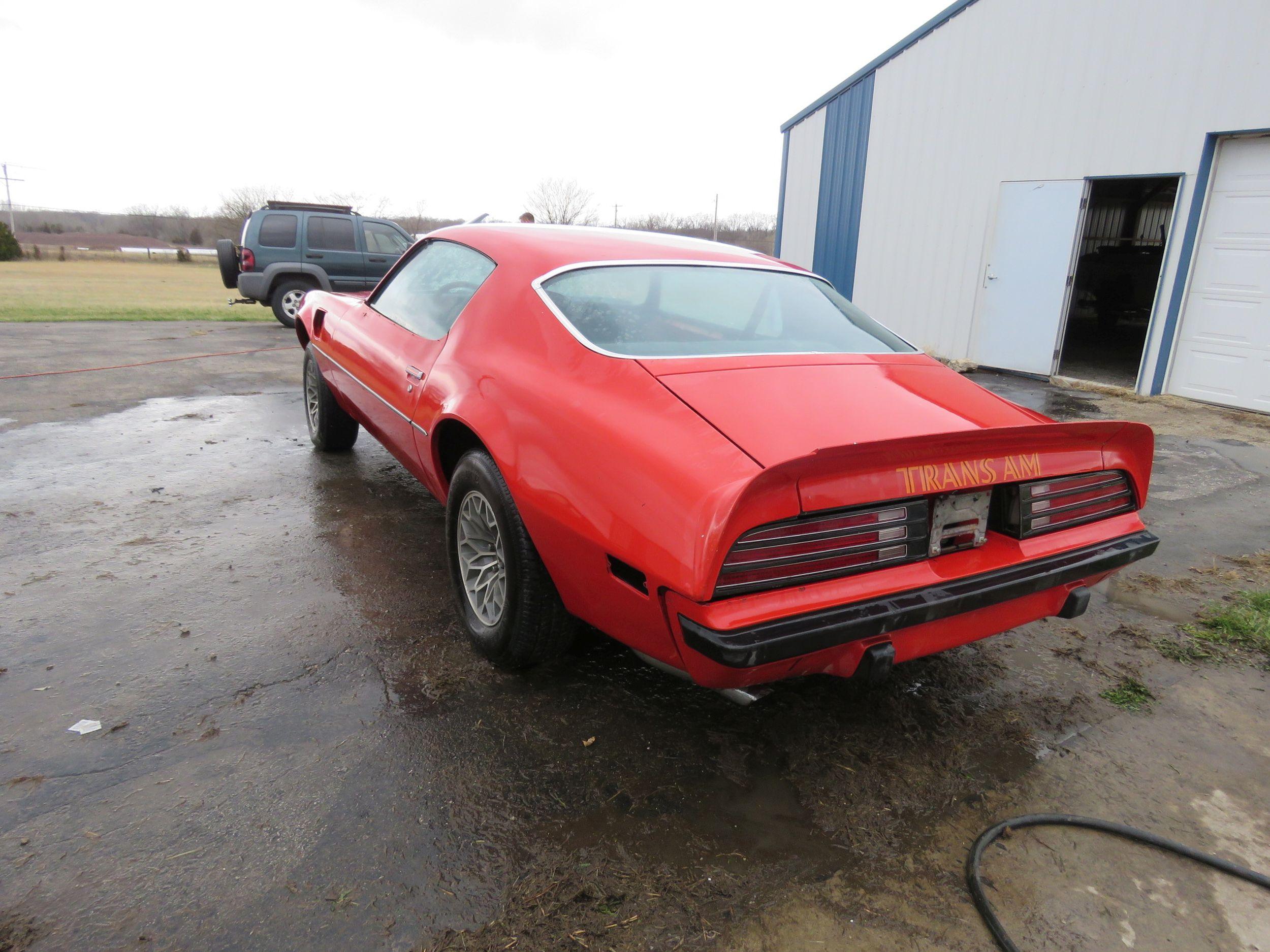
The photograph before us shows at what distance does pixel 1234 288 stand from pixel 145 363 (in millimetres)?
11691

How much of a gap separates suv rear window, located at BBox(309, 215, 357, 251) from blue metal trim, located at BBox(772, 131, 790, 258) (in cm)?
727

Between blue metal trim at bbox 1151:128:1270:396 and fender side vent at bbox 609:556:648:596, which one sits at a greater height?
blue metal trim at bbox 1151:128:1270:396

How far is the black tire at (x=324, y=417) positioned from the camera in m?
4.97

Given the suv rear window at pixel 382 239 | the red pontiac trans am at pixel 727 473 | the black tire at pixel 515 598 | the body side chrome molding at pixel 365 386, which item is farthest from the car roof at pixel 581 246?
the suv rear window at pixel 382 239

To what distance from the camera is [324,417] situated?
16.6 ft

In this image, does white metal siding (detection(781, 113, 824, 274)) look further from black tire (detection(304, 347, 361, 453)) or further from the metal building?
black tire (detection(304, 347, 361, 453))

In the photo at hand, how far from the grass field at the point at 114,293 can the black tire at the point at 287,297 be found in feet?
8.00

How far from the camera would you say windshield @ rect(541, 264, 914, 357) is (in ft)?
8.64

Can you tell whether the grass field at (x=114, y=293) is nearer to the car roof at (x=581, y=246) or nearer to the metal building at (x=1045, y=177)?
the metal building at (x=1045, y=177)

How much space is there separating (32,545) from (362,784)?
8.56ft

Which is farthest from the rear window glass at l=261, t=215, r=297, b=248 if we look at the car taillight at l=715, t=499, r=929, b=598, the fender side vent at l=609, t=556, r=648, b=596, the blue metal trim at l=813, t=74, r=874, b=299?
the car taillight at l=715, t=499, r=929, b=598

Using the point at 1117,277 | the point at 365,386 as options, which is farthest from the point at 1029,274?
the point at 365,386

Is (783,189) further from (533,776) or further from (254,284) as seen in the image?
(533,776)

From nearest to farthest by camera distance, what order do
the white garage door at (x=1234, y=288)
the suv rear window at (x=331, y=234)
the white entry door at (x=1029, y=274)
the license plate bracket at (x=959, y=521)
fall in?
the license plate bracket at (x=959, y=521)
the white garage door at (x=1234, y=288)
the white entry door at (x=1029, y=274)
the suv rear window at (x=331, y=234)
